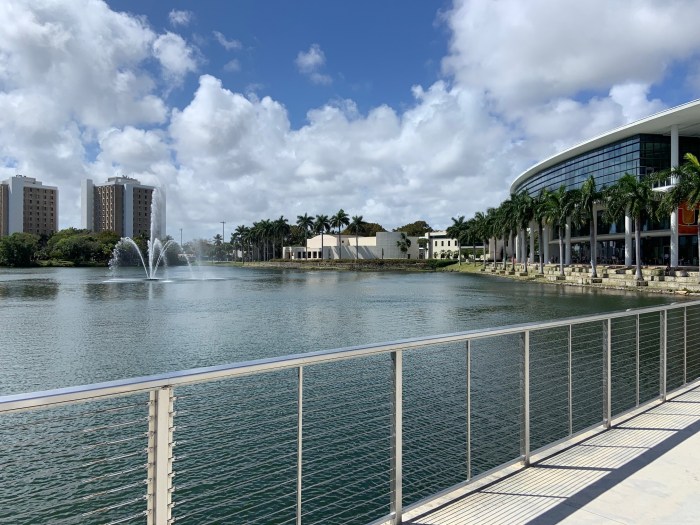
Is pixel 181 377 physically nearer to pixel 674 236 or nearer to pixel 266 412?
pixel 266 412

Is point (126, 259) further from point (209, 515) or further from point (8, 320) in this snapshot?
point (209, 515)

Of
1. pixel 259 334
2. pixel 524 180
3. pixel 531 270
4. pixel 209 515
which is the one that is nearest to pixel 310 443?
pixel 209 515

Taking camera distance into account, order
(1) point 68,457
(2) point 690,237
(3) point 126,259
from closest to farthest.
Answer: (1) point 68,457, (2) point 690,237, (3) point 126,259

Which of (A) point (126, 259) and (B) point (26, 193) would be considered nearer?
(A) point (126, 259)

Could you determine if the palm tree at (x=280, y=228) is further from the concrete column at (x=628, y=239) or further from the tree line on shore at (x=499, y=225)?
Answer: the concrete column at (x=628, y=239)

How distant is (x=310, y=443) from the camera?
32.3 feet

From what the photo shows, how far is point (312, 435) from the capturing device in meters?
7.88

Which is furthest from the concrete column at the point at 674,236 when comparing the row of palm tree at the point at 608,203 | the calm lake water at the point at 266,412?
the calm lake water at the point at 266,412

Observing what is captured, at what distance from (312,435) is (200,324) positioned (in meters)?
18.9

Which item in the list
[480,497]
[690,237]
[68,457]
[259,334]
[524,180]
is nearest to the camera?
[480,497]

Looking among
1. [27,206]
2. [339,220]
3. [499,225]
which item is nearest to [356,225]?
[339,220]

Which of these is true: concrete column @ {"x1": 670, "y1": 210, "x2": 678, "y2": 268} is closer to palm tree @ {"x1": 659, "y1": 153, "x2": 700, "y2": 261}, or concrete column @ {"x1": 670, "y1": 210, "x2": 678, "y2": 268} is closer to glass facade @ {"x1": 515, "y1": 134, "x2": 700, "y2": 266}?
glass facade @ {"x1": 515, "y1": 134, "x2": 700, "y2": 266}

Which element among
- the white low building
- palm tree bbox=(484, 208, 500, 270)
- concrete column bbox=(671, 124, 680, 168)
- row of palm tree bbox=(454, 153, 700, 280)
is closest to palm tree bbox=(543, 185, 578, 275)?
row of palm tree bbox=(454, 153, 700, 280)

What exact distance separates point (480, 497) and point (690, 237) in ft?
220
